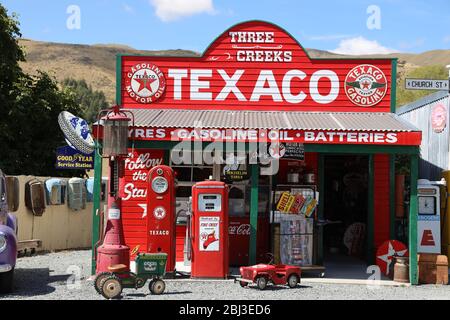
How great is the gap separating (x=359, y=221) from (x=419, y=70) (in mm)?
40141

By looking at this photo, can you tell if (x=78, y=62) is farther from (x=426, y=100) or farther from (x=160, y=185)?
(x=160, y=185)

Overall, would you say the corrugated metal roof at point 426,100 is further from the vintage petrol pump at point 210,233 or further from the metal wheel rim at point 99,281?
the metal wheel rim at point 99,281

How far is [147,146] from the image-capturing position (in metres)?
11.2

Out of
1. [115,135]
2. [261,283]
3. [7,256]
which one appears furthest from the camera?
[115,135]

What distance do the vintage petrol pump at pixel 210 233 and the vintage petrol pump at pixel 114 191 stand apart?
1.45 m

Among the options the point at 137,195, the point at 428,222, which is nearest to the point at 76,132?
the point at 137,195

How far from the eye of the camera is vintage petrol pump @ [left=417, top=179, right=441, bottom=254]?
12383mm

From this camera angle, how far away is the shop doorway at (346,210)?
14602mm

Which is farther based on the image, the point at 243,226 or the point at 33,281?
the point at 243,226

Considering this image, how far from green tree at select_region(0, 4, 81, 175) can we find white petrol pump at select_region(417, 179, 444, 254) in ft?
49.1

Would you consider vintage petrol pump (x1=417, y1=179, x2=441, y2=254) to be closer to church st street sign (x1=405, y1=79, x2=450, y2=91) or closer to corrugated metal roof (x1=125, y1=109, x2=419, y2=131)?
corrugated metal roof (x1=125, y1=109, x2=419, y2=131)

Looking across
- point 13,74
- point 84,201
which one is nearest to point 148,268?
point 84,201

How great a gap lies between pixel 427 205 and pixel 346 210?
13.1 ft

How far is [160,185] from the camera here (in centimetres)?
1089
